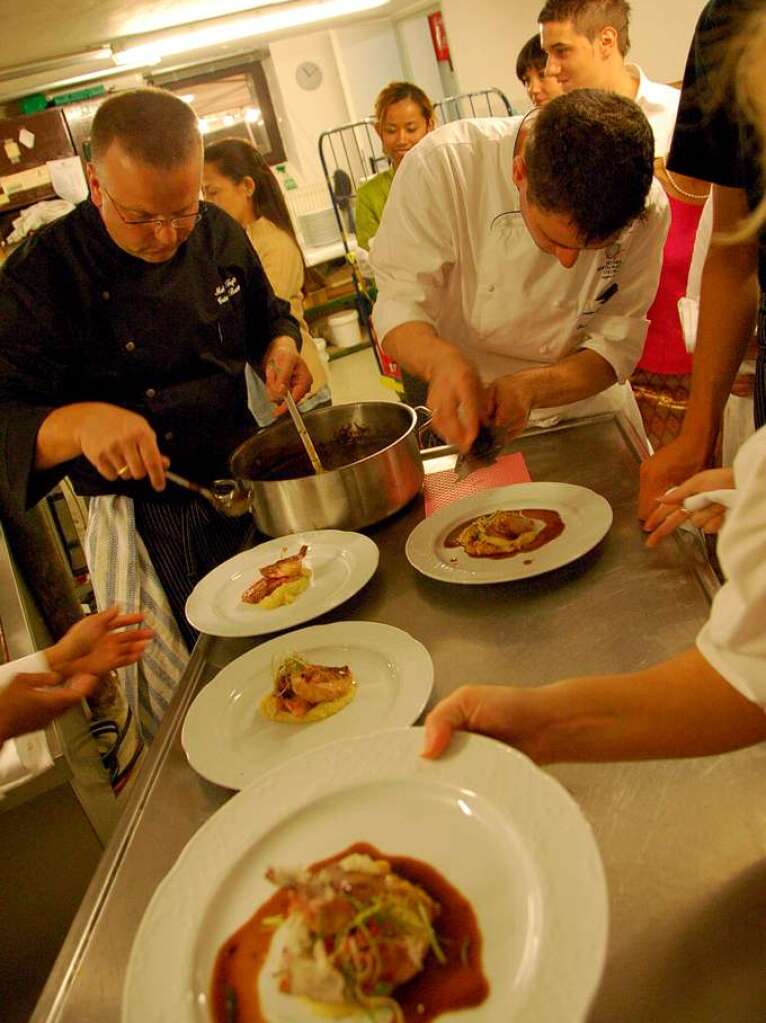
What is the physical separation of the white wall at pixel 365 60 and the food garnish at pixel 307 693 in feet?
27.4

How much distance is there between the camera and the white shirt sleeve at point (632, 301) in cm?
185

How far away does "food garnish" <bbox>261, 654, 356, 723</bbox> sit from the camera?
1122 millimetres

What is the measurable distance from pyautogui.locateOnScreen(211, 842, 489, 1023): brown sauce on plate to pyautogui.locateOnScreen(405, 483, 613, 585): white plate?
0.63m

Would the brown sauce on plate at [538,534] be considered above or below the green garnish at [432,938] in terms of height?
above

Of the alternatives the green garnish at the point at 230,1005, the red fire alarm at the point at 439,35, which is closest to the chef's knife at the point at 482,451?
the green garnish at the point at 230,1005

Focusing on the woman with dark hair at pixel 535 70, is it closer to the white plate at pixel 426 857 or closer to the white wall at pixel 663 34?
the white wall at pixel 663 34

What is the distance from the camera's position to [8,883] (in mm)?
1800

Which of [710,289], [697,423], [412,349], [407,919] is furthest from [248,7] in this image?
[407,919]

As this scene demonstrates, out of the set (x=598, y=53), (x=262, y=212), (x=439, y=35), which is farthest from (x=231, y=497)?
(x=439, y=35)

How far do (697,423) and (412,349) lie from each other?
64 centimetres

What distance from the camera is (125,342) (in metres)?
1.91

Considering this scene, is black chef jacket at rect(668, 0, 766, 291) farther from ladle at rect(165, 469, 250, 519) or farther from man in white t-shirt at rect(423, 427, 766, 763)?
ladle at rect(165, 469, 250, 519)

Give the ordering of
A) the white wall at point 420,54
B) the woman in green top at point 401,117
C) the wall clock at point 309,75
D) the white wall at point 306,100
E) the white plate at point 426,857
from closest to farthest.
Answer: the white plate at point 426,857 → the woman in green top at point 401,117 → the white wall at point 306,100 → the wall clock at point 309,75 → the white wall at point 420,54

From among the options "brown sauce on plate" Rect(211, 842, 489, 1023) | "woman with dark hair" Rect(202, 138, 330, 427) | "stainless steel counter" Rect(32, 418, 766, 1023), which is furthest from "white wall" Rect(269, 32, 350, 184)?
"brown sauce on plate" Rect(211, 842, 489, 1023)
